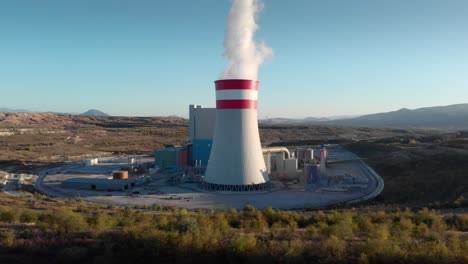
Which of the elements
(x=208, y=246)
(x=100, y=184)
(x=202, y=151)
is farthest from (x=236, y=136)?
(x=208, y=246)

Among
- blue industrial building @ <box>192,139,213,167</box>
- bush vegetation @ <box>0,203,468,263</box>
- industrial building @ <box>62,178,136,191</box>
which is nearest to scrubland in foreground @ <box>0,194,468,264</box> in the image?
bush vegetation @ <box>0,203,468,263</box>

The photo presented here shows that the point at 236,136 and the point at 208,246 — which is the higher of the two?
the point at 236,136

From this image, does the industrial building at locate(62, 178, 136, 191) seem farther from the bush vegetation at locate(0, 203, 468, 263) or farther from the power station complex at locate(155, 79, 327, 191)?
the bush vegetation at locate(0, 203, 468, 263)

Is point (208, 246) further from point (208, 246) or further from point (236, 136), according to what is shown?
point (236, 136)

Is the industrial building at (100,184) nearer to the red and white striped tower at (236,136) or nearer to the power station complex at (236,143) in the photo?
the power station complex at (236,143)

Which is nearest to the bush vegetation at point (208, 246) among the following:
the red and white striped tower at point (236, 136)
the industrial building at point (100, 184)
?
the red and white striped tower at point (236, 136)
